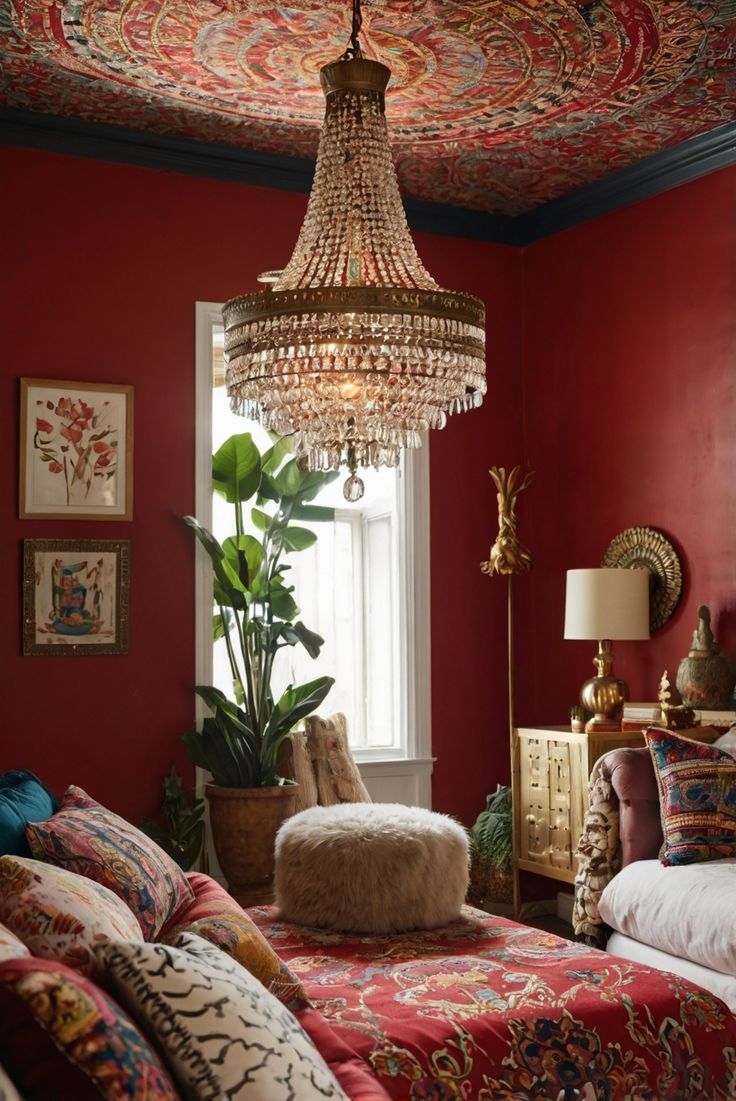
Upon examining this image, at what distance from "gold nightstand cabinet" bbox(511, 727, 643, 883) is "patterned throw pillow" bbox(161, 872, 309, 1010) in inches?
98.7

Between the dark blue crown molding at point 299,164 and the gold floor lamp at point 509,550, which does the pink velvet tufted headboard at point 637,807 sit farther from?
the dark blue crown molding at point 299,164

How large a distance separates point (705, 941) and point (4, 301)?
11.3 feet

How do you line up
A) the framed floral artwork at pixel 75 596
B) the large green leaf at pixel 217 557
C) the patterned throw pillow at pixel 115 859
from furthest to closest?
the large green leaf at pixel 217 557 → the framed floral artwork at pixel 75 596 → the patterned throw pillow at pixel 115 859

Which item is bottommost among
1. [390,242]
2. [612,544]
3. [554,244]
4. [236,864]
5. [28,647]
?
[236,864]

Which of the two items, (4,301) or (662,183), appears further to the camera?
(662,183)

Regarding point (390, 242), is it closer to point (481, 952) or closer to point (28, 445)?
point (481, 952)

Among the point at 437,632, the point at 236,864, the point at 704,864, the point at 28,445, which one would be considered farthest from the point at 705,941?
the point at 28,445

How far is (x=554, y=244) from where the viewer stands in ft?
19.2

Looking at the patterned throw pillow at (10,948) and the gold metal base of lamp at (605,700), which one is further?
the gold metal base of lamp at (605,700)

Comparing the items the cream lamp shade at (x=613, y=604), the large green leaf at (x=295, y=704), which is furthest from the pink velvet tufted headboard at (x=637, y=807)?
the large green leaf at (x=295, y=704)

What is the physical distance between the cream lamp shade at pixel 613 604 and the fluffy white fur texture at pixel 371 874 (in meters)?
1.73

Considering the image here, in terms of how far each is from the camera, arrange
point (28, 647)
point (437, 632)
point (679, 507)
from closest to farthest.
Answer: point (28, 647)
point (679, 507)
point (437, 632)

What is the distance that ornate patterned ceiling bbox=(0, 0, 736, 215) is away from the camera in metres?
3.91

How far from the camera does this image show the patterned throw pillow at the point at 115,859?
240 cm
